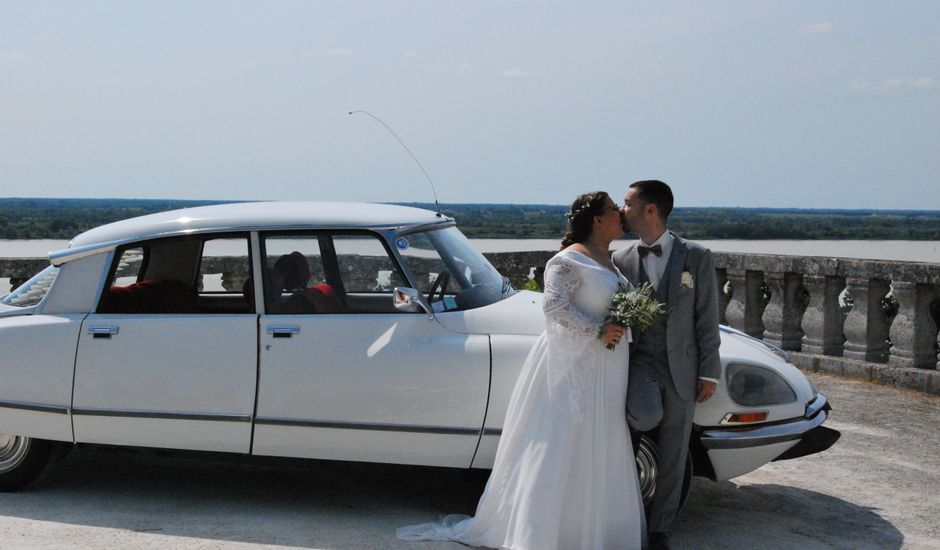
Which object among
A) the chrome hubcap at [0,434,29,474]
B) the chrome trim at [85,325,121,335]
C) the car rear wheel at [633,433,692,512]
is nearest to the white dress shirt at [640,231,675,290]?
the car rear wheel at [633,433,692,512]

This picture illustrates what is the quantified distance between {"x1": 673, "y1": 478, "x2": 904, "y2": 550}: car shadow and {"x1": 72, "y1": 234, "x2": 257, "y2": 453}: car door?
2.49 meters

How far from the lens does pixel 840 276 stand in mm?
10758

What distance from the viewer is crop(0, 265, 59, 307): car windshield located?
261 inches

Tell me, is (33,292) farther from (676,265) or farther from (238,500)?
(676,265)

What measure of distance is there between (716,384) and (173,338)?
9.62 feet

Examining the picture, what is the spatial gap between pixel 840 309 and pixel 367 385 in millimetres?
6658

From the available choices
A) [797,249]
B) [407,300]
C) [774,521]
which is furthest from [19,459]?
[797,249]

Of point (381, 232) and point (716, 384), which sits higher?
point (381, 232)

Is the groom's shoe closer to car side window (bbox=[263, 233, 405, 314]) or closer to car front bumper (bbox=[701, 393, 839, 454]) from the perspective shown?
car front bumper (bbox=[701, 393, 839, 454])

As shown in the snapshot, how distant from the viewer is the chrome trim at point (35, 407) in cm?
633

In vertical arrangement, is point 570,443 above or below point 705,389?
below

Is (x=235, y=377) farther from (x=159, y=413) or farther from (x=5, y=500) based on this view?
(x=5, y=500)

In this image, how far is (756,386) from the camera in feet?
19.7

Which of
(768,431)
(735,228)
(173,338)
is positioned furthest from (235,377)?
(735,228)
